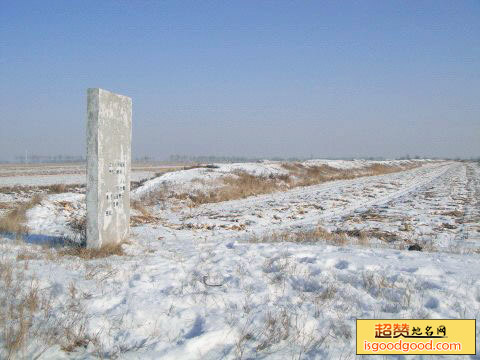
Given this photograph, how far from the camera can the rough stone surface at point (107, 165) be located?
686 cm

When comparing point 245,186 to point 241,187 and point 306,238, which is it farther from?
point 306,238

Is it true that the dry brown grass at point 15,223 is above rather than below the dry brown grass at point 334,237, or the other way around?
above

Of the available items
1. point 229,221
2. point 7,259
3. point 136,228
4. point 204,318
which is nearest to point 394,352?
point 204,318

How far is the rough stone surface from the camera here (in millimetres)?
6859

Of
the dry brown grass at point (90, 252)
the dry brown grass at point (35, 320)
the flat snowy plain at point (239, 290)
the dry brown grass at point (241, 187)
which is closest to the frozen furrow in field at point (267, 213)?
the dry brown grass at point (241, 187)

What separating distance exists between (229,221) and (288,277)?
6.80 m

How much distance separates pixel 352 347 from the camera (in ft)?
12.6

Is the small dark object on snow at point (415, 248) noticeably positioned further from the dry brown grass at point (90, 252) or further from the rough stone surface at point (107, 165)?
the rough stone surface at point (107, 165)

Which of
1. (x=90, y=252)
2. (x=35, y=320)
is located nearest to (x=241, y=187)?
(x=90, y=252)

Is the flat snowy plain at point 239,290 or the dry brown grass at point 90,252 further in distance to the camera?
the dry brown grass at point 90,252

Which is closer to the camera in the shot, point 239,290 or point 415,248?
point 239,290

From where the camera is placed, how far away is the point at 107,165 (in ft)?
23.8

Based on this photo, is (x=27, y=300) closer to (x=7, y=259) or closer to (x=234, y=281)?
(x=7, y=259)

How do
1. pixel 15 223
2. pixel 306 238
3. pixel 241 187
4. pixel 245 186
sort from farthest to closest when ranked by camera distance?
pixel 245 186 → pixel 241 187 → pixel 15 223 → pixel 306 238
